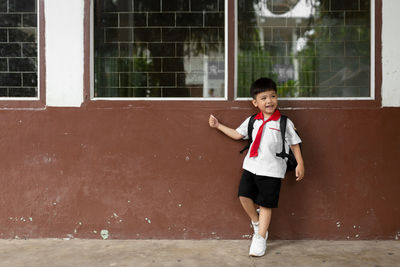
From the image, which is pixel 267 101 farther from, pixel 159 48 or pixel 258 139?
pixel 159 48

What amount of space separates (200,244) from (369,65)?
2371 millimetres

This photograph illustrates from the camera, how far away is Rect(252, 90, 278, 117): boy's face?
4.15 metres

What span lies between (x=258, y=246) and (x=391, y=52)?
7.22 ft

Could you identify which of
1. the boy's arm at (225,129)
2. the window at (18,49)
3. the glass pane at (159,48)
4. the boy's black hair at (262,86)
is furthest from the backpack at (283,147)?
the window at (18,49)

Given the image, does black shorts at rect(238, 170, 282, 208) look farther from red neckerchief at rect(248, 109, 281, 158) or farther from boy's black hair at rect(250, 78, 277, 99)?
boy's black hair at rect(250, 78, 277, 99)

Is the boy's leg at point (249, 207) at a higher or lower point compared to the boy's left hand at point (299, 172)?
lower

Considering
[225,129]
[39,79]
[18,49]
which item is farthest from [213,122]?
[18,49]

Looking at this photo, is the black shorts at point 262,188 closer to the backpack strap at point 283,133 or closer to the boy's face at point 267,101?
the backpack strap at point 283,133

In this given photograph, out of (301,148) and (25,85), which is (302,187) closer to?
(301,148)

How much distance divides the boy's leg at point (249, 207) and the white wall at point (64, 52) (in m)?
1.83

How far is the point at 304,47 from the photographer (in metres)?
4.55

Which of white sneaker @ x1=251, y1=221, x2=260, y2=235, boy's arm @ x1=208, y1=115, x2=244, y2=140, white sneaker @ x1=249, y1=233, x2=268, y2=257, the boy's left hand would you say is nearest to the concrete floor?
white sneaker @ x1=249, y1=233, x2=268, y2=257

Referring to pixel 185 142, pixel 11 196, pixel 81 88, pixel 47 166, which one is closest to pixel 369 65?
pixel 185 142

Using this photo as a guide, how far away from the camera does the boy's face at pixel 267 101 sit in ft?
13.6
